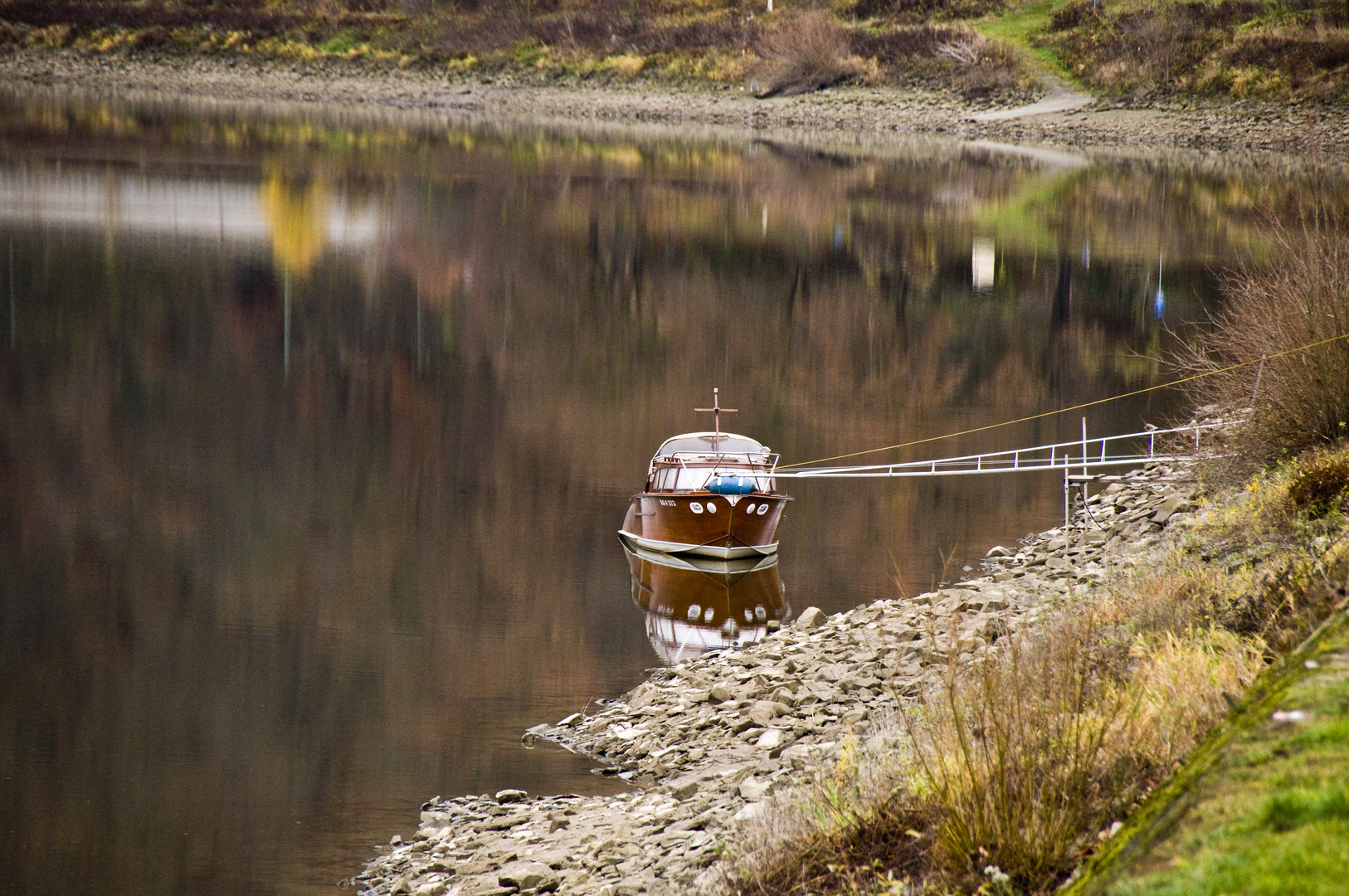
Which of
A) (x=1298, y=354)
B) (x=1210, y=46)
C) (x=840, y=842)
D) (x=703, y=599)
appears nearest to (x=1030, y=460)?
(x=703, y=599)

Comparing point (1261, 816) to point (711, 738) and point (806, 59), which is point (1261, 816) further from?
point (806, 59)

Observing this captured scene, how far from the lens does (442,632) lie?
1411 cm

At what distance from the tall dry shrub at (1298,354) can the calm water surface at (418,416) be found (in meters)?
4.12

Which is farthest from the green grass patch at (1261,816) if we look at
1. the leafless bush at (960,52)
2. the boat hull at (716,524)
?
the leafless bush at (960,52)

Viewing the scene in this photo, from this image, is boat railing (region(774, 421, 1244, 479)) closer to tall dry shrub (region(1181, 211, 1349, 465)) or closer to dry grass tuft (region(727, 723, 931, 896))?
tall dry shrub (region(1181, 211, 1349, 465))

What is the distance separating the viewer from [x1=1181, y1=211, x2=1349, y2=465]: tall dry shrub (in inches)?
512

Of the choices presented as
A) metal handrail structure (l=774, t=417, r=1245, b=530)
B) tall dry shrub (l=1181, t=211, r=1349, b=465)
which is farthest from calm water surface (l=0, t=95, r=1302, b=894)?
tall dry shrub (l=1181, t=211, r=1349, b=465)

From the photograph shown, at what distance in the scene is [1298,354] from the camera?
13305 millimetres

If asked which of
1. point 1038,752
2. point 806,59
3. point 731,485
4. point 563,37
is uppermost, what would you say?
point 563,37

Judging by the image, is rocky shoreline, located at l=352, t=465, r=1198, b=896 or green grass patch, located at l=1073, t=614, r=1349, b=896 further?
rocky shoreline, located at l=352, t=465, r=1198, b=896

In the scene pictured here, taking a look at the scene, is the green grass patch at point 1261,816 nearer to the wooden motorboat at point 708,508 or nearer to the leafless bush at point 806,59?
the wooden motorboat at point 708,508

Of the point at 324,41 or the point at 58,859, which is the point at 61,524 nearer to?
the point at 58,859

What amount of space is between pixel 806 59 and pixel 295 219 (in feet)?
148

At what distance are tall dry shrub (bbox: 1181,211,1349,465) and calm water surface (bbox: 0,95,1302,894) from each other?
4.12 meters
